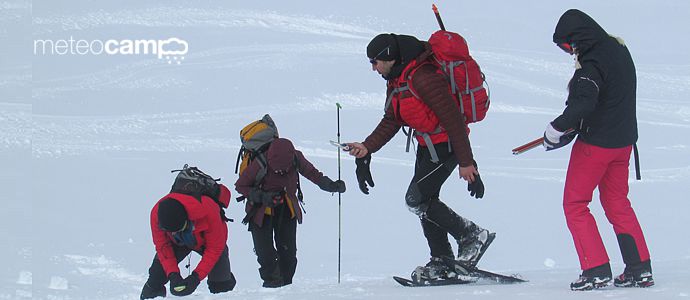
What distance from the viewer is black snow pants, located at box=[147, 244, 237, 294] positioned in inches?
304

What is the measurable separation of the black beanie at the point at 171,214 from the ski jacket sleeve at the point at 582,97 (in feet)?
9.38

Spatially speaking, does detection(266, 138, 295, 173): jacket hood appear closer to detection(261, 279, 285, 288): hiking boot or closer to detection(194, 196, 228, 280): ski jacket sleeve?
detection(194, 196, 228, 280): ski jacket sleeve

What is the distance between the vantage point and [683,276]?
21.0ft

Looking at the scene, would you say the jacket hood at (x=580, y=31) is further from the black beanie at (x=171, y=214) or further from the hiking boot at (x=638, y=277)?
the black beanie at (x=171, y=214)

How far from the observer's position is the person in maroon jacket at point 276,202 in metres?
7.82

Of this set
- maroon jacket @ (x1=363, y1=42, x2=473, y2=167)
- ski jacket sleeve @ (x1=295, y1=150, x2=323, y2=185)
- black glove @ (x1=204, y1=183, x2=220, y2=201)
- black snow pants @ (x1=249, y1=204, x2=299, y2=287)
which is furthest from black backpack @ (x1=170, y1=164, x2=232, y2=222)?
maroon jacket @ (x1=363, y1=42, x2=473, y2=167)

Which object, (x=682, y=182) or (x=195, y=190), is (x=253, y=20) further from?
(x=195, y=190)

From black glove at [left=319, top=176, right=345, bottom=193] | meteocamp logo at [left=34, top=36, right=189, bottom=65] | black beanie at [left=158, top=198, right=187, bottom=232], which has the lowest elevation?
black beanie at [left=158, top=198, right=187, bottom=232]

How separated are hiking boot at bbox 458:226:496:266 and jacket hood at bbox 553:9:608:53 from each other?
4.91 ft

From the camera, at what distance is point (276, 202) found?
26.2ft

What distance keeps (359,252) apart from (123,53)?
1238 centimetres

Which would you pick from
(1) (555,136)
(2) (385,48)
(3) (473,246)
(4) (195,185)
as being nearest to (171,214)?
(4) (195,185)

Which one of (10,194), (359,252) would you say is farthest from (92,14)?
(359,252)

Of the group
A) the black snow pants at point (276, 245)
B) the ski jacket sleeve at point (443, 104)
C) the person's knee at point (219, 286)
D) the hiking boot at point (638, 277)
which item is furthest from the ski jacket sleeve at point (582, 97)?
the person's knee at point (219, 286)
